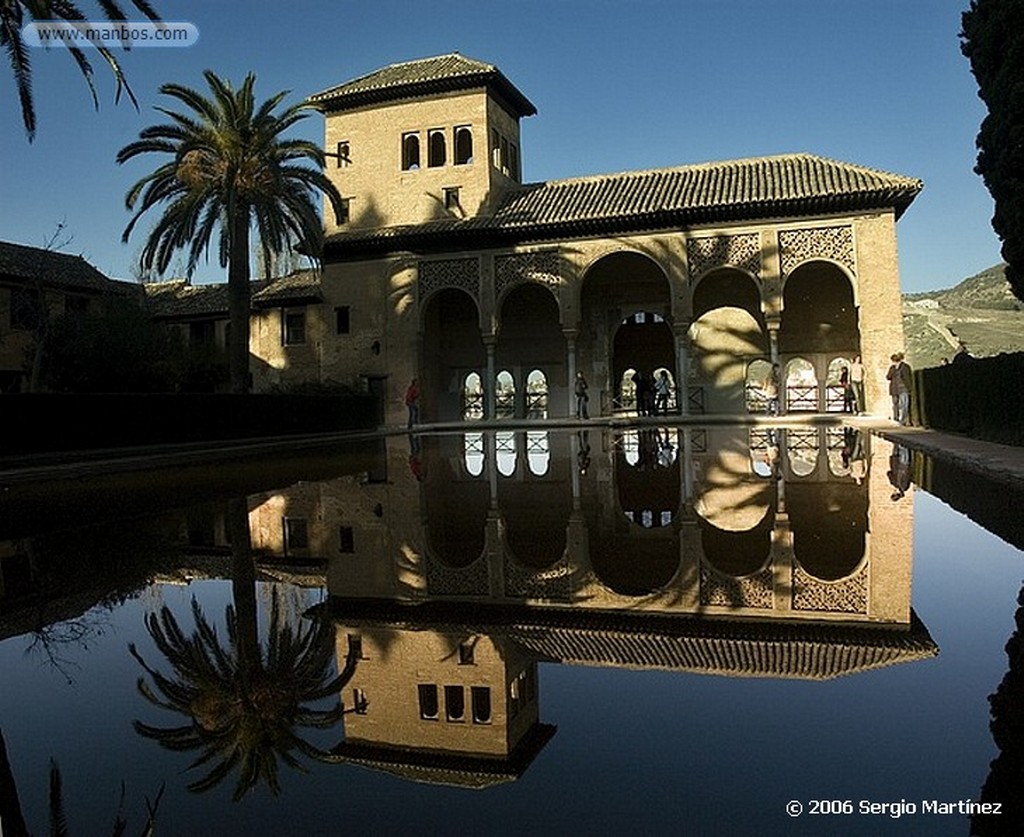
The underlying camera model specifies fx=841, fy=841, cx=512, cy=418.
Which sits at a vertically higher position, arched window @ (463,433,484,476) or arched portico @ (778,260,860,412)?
arched portico @ (778,260,860,412)

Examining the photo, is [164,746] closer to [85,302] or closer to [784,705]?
[784,705]

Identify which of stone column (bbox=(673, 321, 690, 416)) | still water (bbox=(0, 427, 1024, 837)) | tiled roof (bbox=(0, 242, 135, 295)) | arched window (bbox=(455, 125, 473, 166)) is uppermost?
arched window (bbox=(455, 125, 473, 166))

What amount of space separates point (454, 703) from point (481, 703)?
11 centimetres

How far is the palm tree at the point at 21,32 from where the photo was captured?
1163cm

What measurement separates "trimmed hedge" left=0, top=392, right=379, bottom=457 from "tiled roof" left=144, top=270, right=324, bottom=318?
27.3 ft

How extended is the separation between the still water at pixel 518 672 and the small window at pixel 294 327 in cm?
2403

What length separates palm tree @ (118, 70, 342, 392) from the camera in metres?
20.7

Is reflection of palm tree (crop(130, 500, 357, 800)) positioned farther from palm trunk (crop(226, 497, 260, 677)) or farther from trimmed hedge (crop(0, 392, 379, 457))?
trimmed hedge (crop(0, 392, 379, 457))

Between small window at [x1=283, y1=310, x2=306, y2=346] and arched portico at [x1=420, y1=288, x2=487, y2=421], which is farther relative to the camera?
arched portico at [x1=420, y1=288, x2=487, y2=421]

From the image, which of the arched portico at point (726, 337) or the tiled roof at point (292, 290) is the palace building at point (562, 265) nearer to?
the arched portico at point (726, 337)

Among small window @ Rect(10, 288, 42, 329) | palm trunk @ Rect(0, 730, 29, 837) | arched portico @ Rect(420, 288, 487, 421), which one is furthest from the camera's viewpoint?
arched portico @ Rect(420, 288, 487, 421)

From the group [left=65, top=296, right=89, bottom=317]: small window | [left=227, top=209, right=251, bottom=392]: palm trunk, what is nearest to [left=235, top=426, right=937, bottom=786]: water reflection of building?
[left=227, top=209, right=251, bottom=392]: palm trunk

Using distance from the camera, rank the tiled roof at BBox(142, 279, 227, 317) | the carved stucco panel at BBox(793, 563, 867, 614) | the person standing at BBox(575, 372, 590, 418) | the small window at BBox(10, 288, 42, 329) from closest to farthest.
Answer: the carved stucco panel at BBox(793, 563, 867, 614), the small window at BBox(10, 288, 42, 329), the person standing at BBox(575, 372, 590, 418), the tiled roof at BBox(142, 279, 227, 317)

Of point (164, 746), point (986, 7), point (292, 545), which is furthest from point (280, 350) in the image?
point (164, 746)
